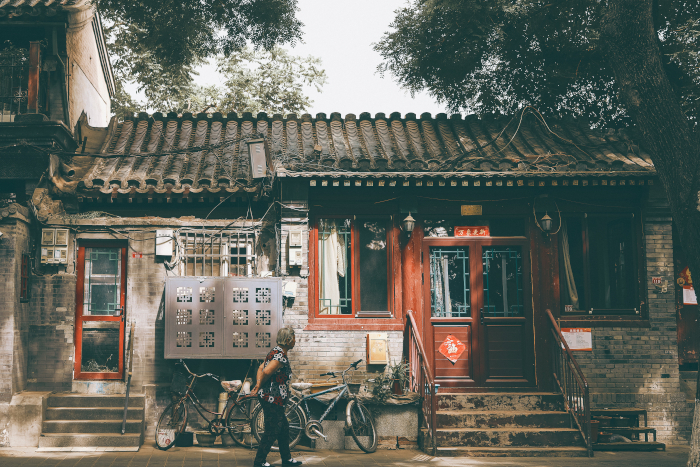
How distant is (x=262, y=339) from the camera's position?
927 cm

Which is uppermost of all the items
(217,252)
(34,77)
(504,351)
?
(34,77)

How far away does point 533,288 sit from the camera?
1009 cm

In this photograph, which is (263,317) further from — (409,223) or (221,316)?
(409,223)

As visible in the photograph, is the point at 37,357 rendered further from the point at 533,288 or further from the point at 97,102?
the point at 533,288

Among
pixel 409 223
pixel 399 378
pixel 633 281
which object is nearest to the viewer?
pixel 399 378

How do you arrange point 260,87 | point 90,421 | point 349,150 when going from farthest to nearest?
1. point 260,87
2. point 349,150
3. point 90,421

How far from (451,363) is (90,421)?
570 cm

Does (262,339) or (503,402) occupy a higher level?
(262,339)

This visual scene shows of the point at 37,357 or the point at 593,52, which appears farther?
the point at 593,52

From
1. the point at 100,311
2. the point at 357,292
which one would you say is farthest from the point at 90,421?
the point at 357,292

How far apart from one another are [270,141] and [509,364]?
5.91m

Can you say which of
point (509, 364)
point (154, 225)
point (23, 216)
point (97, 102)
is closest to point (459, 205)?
point (509, 364)

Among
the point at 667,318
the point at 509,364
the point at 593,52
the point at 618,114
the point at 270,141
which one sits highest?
the point at 593,52

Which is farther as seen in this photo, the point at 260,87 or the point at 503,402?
the point at 260,87
